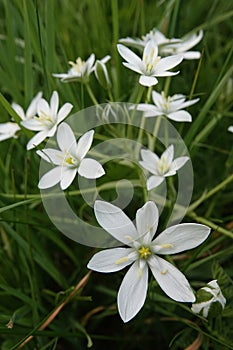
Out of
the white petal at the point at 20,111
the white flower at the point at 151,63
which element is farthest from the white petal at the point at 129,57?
the white petal at the point at 20,111

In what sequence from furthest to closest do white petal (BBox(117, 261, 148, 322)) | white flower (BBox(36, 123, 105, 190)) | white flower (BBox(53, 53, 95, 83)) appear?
white flower (BBox(53, 53, 95, 83)), white flower (BBox(36, 123, 105, 190)), white petal (BBox(117, 261, 148, 322))

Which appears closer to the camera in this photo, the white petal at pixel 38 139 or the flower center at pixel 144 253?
the flower center at pixel 144 253

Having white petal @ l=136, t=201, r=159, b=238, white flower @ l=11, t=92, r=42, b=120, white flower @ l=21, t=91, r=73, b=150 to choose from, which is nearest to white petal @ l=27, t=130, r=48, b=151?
white flower @ l=21, t=91, r=73, b=150

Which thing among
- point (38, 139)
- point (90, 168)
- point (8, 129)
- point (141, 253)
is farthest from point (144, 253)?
point (8, 129)

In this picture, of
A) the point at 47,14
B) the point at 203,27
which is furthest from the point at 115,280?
the point at 203,27

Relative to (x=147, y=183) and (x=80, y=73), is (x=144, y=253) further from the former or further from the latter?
(x=80, y=73)

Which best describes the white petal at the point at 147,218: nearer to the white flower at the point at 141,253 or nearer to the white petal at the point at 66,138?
the white flower at the point at 141,253

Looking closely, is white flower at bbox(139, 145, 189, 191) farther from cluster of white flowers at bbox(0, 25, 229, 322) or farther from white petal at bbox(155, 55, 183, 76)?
white petal at bbox(155, 55, 183, 76)
